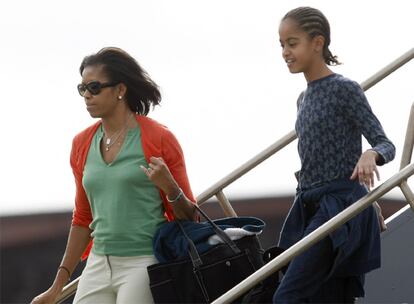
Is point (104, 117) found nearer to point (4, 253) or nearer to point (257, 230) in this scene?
point (257, 230)

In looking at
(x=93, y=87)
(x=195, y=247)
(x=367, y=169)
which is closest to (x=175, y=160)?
(x=195, y=247)

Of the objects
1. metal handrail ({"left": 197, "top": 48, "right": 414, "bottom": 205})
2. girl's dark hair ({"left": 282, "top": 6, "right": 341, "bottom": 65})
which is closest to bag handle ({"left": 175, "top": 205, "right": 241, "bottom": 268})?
girl's dark hair ({"left": 282, "top": 6, "right": 341, "bottom": 65})

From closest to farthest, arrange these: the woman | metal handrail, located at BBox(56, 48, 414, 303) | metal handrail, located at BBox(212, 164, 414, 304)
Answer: metal handrail, located at BBox(212, 164, 414, 304)
the woman
metal handrail, located at BBox(56, 48, 414, 303)

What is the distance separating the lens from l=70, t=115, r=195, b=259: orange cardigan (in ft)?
21.2

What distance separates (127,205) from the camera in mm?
6430

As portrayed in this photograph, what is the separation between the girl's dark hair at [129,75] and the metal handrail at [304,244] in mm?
889

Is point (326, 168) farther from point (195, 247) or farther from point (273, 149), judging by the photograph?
point (273, 149)

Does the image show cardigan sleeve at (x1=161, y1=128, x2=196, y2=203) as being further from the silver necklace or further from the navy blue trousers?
the navy blue trousers

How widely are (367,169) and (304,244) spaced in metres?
0.38

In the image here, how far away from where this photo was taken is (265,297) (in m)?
6.47

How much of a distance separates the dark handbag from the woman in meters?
0.08

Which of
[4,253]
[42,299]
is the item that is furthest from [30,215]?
[42,299]

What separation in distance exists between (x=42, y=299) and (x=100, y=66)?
97 cm

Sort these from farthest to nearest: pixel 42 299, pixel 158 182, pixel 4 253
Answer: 1. pixel 4 253
2. pixel 42 299
3. pixel 158 182
